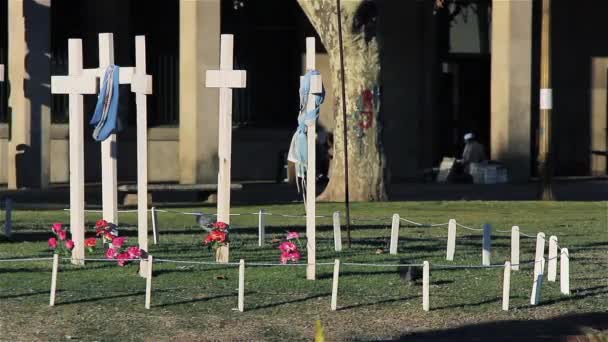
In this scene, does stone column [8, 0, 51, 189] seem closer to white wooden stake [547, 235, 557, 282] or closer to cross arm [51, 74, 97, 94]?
cross arm [51, 74, 97, 94]

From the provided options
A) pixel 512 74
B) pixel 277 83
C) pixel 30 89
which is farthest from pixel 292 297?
pixel 277 83

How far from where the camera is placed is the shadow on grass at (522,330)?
435 inches

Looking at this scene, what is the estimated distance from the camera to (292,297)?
1297cm

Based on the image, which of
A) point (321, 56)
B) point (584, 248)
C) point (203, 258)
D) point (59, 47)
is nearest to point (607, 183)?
point (321, 56)

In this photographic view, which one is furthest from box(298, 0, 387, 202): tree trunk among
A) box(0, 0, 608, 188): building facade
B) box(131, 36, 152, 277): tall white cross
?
box(131, 36, 152, 277): tall white cross

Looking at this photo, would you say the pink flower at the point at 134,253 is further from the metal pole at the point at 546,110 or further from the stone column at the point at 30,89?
the stone column at the point at 30,89

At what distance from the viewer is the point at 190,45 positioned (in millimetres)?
29500

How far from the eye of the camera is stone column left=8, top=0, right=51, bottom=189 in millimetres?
28547

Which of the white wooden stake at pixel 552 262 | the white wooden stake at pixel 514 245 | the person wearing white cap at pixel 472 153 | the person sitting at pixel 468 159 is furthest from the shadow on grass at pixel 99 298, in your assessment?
the person wearing white cap at pixel 472 153

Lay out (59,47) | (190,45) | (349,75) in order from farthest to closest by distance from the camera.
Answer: (59,47), (190,45), (349,75)

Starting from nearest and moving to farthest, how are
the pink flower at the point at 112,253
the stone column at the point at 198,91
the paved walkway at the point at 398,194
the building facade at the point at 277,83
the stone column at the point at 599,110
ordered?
the pink flower at the point at 112,253, the paved walkway at the point at 398,194, the building facade at the point at 277,83, the stone column at the point at 198,91, the stone column at the point at 599,110

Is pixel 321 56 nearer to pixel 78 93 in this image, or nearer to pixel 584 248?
pixel 584 248

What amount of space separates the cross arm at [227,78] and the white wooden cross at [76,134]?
126 centimetres

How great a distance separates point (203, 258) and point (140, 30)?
1803 centimetres
